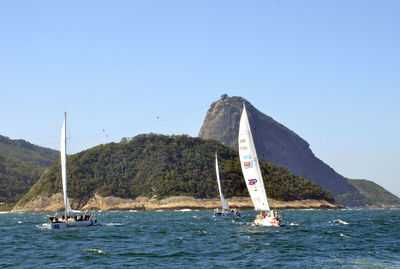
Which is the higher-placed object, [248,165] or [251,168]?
[248,165]

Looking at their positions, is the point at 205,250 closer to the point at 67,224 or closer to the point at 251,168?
the point at 251,168

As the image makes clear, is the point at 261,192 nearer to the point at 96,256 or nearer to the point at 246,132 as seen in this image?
the point at 246,132

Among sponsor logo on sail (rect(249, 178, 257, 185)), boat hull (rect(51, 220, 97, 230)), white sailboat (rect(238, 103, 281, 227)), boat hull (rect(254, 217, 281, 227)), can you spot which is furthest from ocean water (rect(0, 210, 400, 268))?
sponsor logo on sail (rect(249, 178, 257, 185))

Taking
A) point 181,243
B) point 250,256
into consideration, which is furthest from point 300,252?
point 181,243

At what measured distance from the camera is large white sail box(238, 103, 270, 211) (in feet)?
212

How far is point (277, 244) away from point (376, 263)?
42.0ft

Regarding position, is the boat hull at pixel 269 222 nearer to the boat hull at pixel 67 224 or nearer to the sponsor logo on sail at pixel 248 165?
the sponsor logo on sail at pixel 248 165

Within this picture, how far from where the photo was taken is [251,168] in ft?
214

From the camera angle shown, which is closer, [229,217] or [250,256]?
[250,256]

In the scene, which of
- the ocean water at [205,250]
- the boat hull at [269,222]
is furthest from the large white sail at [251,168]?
the ocean water at [205,250]

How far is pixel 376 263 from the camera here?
40375mm

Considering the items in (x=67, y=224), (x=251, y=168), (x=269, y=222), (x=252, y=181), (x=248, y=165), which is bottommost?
(x=269, y=222)

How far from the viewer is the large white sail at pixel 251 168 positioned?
212 feet

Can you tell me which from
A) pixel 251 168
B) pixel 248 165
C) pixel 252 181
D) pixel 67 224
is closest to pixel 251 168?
pixel 251 168
